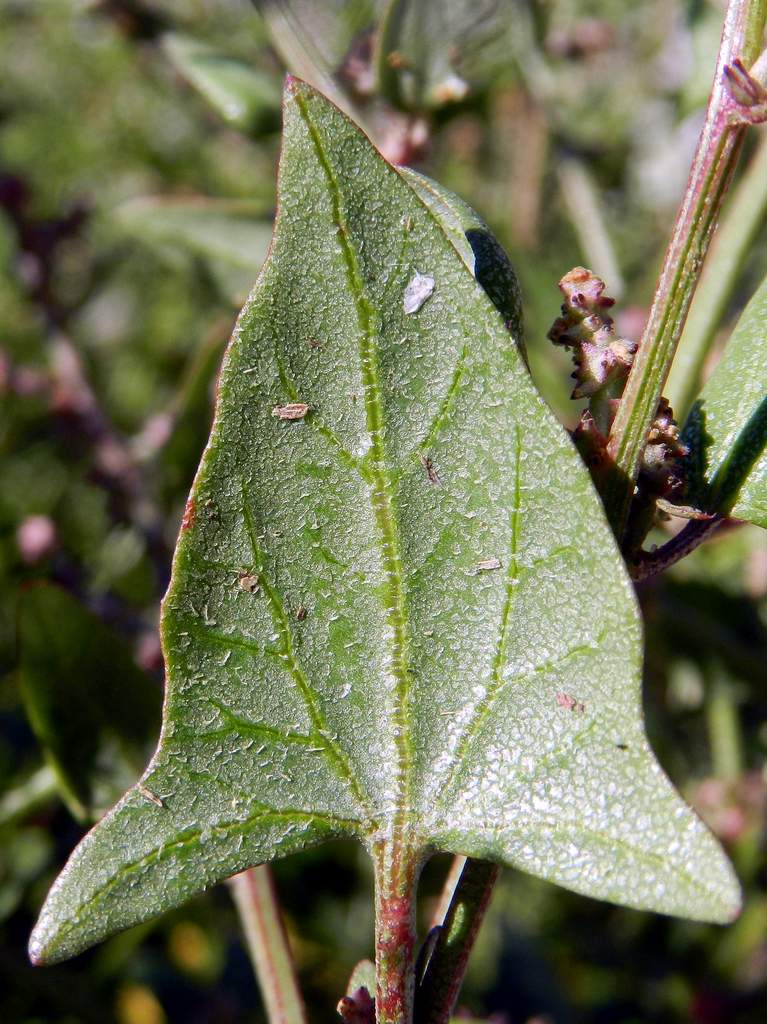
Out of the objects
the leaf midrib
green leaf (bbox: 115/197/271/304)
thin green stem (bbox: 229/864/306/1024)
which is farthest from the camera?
green leaf (bbox: 115/197/271/304)

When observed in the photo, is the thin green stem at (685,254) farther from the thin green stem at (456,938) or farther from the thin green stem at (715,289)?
the thin green stem at (715,289)

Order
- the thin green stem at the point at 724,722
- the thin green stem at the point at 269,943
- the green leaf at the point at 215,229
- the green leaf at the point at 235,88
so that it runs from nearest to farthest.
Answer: the thin green stem at the point at 269,943 < the green leaf at the point at 235,88 < the green leaf at the point at 215,229 < the thin green stem at the point at 724,722

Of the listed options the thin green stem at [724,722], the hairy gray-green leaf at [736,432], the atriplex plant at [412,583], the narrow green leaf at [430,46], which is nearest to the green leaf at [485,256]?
the atriplex plant at [412,583]

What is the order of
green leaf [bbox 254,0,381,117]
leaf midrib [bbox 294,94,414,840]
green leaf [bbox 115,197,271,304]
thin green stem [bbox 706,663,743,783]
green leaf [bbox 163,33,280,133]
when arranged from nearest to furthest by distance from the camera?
leaf midrib [bbox 294,94,414,840], green leaf [bbox 254,0,381,117], green leaf [bbox 163,33,280,133], green leaf [bbox 115,197,271,304], thin green stem [bbox 706,663,743,783]

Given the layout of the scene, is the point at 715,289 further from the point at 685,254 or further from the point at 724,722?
the point at 724,722

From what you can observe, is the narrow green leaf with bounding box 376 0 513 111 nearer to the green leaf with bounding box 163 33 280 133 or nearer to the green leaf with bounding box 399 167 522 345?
the green leaf with bounding box 163 33 280 133

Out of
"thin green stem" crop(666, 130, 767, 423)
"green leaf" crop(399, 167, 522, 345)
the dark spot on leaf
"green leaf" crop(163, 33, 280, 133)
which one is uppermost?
"green leaf" crop(399, 167, 522, 345)

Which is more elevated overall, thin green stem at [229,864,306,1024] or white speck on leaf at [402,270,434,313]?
white speck on leaf at [402,270,434,313]

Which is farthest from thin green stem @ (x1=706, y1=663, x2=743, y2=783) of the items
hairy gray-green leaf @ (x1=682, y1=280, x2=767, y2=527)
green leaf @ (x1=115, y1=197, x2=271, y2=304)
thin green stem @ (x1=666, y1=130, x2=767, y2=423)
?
hairy gray-green leaf @ (x1=682, y1=280, x2=767, y2=527)

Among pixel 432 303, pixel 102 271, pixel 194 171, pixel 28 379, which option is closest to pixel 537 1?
pixel 28 379
